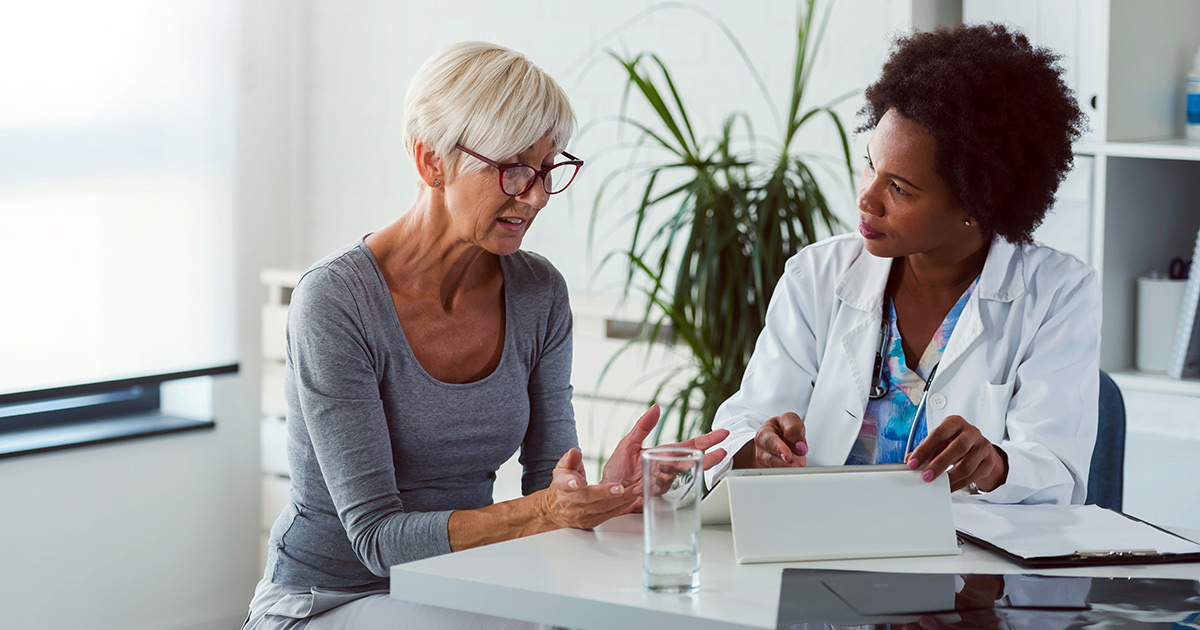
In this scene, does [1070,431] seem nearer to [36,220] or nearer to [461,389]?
[461,389]

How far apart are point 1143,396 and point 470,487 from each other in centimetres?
130

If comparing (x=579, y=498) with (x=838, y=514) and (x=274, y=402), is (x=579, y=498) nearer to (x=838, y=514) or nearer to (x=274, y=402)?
(x=838, y=514)

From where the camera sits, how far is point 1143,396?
234 centimetres

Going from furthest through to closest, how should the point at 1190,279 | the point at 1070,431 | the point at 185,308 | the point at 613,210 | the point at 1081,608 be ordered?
1. the point at 185,308
2. the point at 613,210
3. the point at 1190,279
4. the point at 1070,431
5. the point at 1081,608

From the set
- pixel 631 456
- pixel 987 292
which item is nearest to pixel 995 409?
pixel 987 292

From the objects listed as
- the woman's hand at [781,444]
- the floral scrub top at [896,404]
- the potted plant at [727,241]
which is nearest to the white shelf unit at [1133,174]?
the potted plant at [727,241]

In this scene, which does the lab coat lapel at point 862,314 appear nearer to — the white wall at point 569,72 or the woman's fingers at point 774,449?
the woman's fingers at point 774,449

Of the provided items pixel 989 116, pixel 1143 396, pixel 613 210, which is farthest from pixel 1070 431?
pixel 613 210

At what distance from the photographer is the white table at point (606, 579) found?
1175mm

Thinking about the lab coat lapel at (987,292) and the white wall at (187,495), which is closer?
the lab coat lapel at (987,292)

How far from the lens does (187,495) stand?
3590 millimetres

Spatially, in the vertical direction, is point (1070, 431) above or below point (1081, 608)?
above

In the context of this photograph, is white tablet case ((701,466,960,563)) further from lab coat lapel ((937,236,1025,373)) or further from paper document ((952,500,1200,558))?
lab coat lapel ((937,236,1025,373))

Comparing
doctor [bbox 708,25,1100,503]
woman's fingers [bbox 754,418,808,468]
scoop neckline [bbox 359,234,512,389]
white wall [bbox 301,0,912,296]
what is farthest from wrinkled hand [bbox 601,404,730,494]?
white wall [bbox 301,0,912,296]
